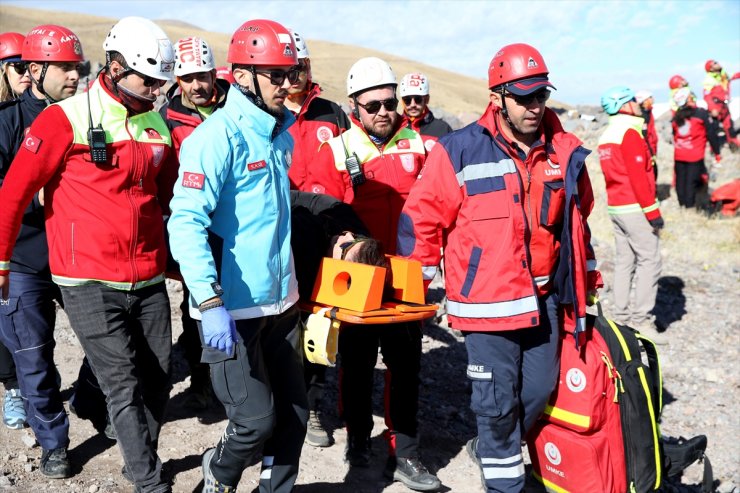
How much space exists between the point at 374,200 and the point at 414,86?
210 cm

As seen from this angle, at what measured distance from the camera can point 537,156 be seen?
418 cm

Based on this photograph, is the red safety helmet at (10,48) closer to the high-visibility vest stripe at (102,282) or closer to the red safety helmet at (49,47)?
the red safety helmet at (49,47)

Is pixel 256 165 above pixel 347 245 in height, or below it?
above

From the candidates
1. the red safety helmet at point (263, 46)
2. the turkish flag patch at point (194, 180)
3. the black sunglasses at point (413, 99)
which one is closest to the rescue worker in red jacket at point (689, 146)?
the black sunglasses at point (413, 99)

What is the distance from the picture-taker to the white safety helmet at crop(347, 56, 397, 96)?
16.8ft

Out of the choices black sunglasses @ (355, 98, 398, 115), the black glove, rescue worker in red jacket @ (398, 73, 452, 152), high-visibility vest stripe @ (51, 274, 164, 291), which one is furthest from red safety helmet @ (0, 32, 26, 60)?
the black glove

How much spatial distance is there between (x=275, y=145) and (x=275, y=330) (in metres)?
0.92

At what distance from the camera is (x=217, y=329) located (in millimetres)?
3354

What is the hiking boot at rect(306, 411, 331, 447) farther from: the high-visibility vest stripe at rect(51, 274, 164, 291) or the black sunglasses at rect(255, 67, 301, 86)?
the black sunglasses at rect(255, 67, 301, 86)

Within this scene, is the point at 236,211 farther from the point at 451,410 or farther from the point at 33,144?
the point at 451,410

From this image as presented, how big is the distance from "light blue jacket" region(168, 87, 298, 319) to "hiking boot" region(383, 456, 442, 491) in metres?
1.71

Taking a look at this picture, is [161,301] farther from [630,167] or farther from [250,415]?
[630,167]

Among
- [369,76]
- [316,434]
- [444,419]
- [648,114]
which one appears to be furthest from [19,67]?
[648,114]

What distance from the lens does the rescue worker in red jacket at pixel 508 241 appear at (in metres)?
4.04
